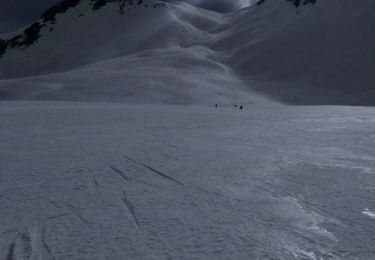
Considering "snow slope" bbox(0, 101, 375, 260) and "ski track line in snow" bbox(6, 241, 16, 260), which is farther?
"snow slope" bbox(0, 101, 375, 260)

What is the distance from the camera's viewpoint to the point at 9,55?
81.2 metres

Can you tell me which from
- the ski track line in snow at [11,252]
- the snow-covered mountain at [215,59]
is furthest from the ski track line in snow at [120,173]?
the snow-covered mountain at [215,59]

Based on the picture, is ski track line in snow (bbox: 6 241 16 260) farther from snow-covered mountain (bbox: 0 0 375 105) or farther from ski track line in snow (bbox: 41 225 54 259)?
snow-covered mountain (bbox: 0 0 375 105)

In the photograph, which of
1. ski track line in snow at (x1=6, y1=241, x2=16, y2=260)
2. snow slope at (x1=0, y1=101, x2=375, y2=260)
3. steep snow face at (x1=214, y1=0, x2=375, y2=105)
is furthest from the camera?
steep snow face at (x1=214, y1=0, x2=375, y2=105)

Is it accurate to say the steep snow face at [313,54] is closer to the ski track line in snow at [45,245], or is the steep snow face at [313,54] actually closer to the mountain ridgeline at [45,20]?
the ski track line in snow at [45,245]

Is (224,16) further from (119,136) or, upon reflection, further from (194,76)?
(119,136)

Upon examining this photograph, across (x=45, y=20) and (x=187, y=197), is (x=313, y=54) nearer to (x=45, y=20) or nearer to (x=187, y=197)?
(x=187, y=197)

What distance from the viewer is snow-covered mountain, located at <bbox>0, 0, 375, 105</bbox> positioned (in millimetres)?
28641

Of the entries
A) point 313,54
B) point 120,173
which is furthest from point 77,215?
point 313,54

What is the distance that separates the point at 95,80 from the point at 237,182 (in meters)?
27.8

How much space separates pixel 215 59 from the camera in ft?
147

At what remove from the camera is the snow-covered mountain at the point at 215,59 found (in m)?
28.6

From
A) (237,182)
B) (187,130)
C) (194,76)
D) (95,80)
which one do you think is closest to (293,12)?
(194,76)

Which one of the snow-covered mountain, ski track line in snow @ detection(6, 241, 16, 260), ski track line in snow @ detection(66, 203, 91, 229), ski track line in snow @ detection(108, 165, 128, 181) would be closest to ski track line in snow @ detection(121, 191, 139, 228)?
ski track line in snow @ detection(66, 203, 91, 229)
